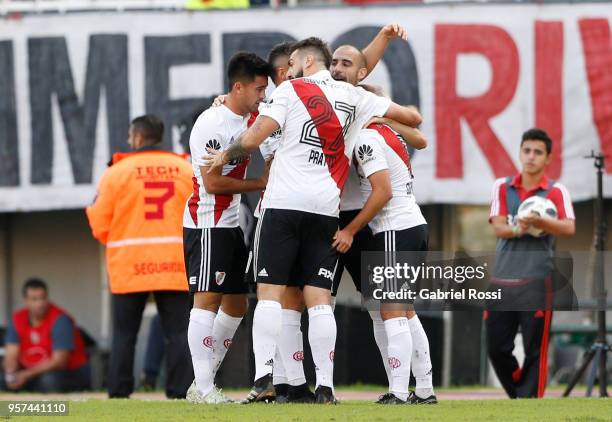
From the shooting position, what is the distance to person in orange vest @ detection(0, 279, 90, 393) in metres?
13.2

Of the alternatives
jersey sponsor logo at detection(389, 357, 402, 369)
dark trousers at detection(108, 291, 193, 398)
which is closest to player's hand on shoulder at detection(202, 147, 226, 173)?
jersey sponsor logo at detection(389, 357, 402, 369)

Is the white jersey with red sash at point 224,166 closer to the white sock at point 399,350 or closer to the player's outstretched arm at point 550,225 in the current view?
the white sock at point 399,350

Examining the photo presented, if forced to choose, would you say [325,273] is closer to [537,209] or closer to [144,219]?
[537,209]

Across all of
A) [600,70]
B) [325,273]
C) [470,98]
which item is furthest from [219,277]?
[600,70]

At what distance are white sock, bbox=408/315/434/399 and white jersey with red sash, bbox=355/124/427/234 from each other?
0.56 metres

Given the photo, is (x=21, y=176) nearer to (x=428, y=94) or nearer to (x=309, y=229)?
(x=428, y=94)

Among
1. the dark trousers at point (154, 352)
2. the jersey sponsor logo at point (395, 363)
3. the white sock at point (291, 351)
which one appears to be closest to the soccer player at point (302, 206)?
the white sock at point (291, 351)

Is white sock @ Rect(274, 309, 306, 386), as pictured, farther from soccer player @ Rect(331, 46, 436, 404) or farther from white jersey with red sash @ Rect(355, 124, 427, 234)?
white jersey with red sash @ Rect(355, 124, 427, 234)

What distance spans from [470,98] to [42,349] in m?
4.55

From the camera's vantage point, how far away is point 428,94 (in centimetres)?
1264

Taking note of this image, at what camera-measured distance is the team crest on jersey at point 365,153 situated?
25.5ft

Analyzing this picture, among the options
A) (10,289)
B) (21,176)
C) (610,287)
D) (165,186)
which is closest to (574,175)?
(610,287)

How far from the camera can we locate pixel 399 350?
303 inches

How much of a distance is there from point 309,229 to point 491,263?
2.58 meters
